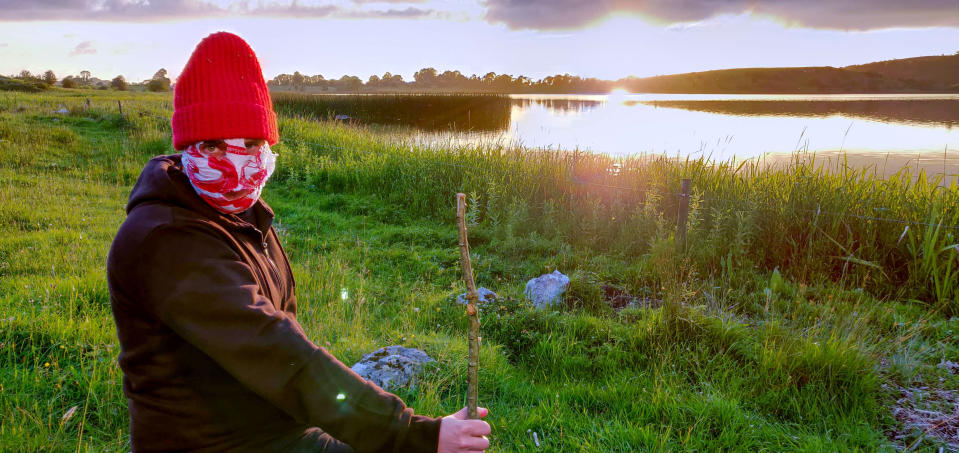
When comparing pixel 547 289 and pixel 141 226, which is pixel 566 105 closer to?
pixel 547 289

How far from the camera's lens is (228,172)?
1.71 metres

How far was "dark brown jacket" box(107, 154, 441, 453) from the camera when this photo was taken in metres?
1.43

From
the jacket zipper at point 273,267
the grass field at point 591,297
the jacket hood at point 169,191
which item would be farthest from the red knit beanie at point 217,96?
the grass field at point 591,297

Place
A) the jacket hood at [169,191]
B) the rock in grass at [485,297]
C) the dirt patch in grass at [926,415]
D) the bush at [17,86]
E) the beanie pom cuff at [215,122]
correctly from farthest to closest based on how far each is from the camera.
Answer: the bush at [17,86]
the rock in grass at [485,297]
the dirt patch in grass at [926,415]
the beanie pom cuff at [215,122]
the jacket hood at [169,191]

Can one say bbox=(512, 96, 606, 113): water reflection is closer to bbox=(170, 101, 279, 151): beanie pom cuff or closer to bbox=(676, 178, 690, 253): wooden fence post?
bbox=(676, 178, 690, 253): wooden fence post

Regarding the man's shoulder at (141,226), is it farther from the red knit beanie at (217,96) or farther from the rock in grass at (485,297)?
the rock in grass at (485,297)

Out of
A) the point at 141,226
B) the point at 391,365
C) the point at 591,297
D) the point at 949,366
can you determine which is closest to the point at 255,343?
the point at 141,226

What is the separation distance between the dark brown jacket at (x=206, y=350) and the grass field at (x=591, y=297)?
5.94 ft

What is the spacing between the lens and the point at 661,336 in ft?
14.6

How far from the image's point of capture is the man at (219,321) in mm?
1436

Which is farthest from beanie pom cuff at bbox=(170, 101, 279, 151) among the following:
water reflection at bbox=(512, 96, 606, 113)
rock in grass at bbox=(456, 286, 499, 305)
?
water reflection at bbox=(512, 96, 606, 113)

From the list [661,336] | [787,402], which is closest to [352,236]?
[661,336]

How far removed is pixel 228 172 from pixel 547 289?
183 inches

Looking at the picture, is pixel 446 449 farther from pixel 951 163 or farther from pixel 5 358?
pixel 951 163
